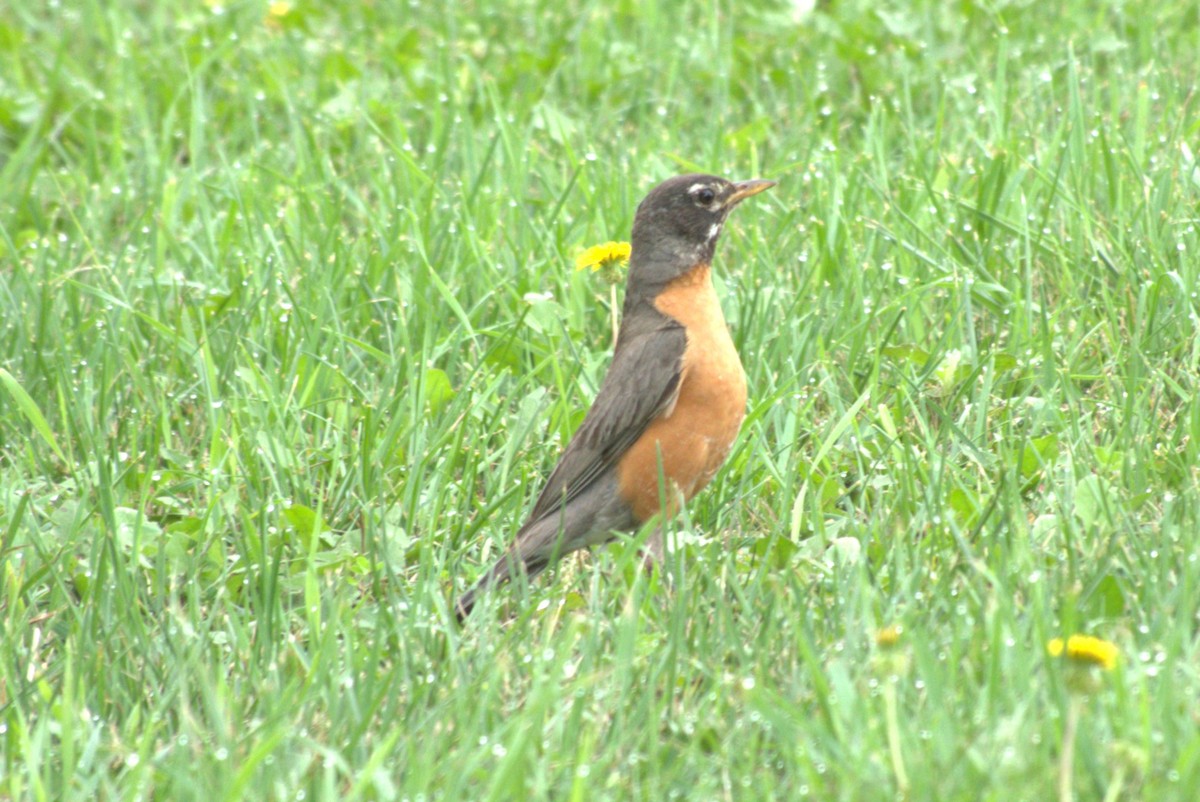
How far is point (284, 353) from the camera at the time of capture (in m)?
5.07

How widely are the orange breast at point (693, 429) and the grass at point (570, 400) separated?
0.62ft

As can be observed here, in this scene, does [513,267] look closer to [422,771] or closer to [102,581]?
[102,581]

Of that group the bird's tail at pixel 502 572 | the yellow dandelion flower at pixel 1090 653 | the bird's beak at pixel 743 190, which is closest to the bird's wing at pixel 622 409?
the bird's tail at pixel 502 572

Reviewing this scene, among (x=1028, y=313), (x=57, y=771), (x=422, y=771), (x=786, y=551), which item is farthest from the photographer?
(x=1028, y=313)

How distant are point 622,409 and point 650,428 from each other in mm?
84

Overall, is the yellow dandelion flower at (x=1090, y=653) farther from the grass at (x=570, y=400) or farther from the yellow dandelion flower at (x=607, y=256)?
the yellow dandelion flower at (x=607, y=256)

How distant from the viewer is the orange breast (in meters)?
4.16

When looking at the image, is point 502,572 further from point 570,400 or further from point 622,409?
point 570,400

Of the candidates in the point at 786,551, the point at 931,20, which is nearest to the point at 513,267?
the point at 786,551

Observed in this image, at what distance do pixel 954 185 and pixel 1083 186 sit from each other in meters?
0.48

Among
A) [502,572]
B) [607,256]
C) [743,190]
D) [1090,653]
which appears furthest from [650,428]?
[1090,653]

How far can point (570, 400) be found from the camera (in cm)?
490

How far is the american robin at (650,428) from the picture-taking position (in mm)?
4156

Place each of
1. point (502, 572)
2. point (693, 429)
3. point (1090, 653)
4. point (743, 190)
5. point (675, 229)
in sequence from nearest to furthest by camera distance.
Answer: point (1090, 653), point (502, 572), point (693, 429), point (675, 229), point (743, 190)
